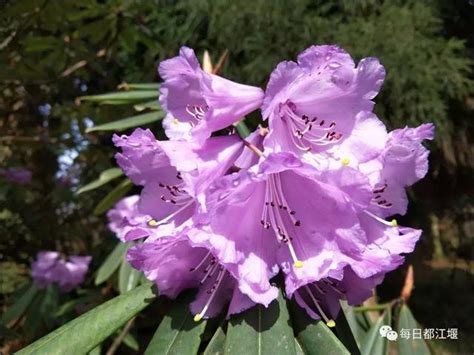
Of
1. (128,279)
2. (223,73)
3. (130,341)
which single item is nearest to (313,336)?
(128,279)

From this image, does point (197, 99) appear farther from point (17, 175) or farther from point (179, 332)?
point (17, 175)

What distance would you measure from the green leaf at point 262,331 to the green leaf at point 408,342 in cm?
41

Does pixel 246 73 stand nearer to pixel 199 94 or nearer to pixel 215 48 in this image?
pixel 215 48

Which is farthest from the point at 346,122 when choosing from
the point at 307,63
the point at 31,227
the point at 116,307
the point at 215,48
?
the point at 215,48

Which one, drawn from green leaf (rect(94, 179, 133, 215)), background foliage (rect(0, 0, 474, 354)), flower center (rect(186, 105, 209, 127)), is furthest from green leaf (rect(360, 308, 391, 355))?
background foliage (rect(0, 0, 474, 354))

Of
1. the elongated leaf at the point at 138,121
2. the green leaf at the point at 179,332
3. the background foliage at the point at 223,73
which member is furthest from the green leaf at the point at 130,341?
the green leaf at the point at 179,332

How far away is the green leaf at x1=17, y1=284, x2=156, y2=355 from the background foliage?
41.7 inches

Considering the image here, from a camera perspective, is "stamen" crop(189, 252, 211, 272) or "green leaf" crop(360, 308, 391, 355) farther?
"green leaf" crop(360, 308, 391, 355)

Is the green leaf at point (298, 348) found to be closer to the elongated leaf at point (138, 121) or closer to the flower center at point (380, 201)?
the flower center at point (380, 201)

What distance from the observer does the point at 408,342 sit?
0.86 meters

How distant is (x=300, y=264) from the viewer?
49 cm

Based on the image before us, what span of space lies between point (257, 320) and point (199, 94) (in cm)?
24

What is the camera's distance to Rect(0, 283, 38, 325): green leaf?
5.14ft

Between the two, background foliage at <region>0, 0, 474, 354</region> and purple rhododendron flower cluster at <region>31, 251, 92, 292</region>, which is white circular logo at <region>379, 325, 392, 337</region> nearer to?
background foliage at <region>0, 0, 474, 354</region>
